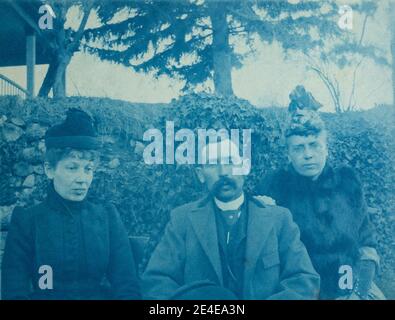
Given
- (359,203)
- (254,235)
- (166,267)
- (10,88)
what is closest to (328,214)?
(359,203)

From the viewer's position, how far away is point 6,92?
151 inches

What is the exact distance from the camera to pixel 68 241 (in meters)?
3.67

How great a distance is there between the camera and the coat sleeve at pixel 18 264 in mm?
3682

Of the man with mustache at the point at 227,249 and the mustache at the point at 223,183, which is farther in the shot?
the mustache at the point at 223,183

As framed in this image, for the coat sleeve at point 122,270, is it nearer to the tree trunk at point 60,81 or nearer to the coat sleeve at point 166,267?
the coat sleeve at point 166,267

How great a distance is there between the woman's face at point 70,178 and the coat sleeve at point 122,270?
0.37m

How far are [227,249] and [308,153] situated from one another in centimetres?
87

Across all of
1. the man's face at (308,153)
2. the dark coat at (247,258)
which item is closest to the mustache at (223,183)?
the dark coat at (247,258)

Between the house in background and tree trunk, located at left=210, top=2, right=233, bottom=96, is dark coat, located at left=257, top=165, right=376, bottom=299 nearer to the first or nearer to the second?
tree trunk, located at left=210, top=2, right=233, bottom=96

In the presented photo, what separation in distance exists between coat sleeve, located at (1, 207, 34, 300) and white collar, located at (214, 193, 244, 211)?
1266 mm

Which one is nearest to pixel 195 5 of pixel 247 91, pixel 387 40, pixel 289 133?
pixel 247 91
